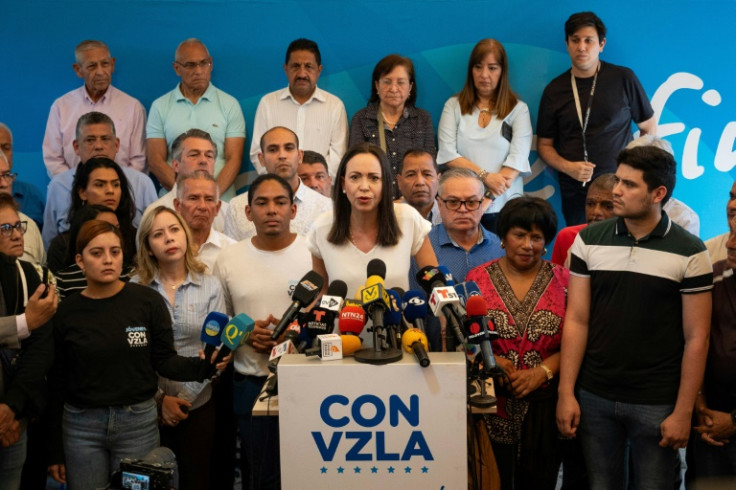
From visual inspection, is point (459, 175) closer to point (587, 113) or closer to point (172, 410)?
point (172, 410)

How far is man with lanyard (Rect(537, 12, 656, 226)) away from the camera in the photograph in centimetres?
575

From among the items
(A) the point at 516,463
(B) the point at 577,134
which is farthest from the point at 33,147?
(A) the point at 516,463

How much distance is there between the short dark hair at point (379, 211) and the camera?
335cm

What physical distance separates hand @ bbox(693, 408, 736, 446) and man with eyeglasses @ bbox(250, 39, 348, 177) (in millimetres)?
3311

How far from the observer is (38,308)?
3.22 m

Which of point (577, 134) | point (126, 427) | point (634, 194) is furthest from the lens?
point (577, 134)

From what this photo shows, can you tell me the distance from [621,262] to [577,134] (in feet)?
9.41

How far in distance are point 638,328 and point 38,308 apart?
235cm

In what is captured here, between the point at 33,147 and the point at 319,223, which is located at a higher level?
the point at 33,147

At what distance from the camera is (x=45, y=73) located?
617 centimetres

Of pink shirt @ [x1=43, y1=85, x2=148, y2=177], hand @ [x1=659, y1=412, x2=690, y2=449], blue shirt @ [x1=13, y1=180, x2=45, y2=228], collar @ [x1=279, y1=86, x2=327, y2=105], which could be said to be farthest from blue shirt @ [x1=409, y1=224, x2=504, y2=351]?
blue shirt @ [x1=13, y1=180, x2=45, y2=228]

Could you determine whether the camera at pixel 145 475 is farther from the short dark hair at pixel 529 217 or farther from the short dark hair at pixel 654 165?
the short dark hair at pixel 654 165

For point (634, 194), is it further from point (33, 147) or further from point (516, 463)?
point (33, 147)

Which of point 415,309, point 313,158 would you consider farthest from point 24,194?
point 415,309
